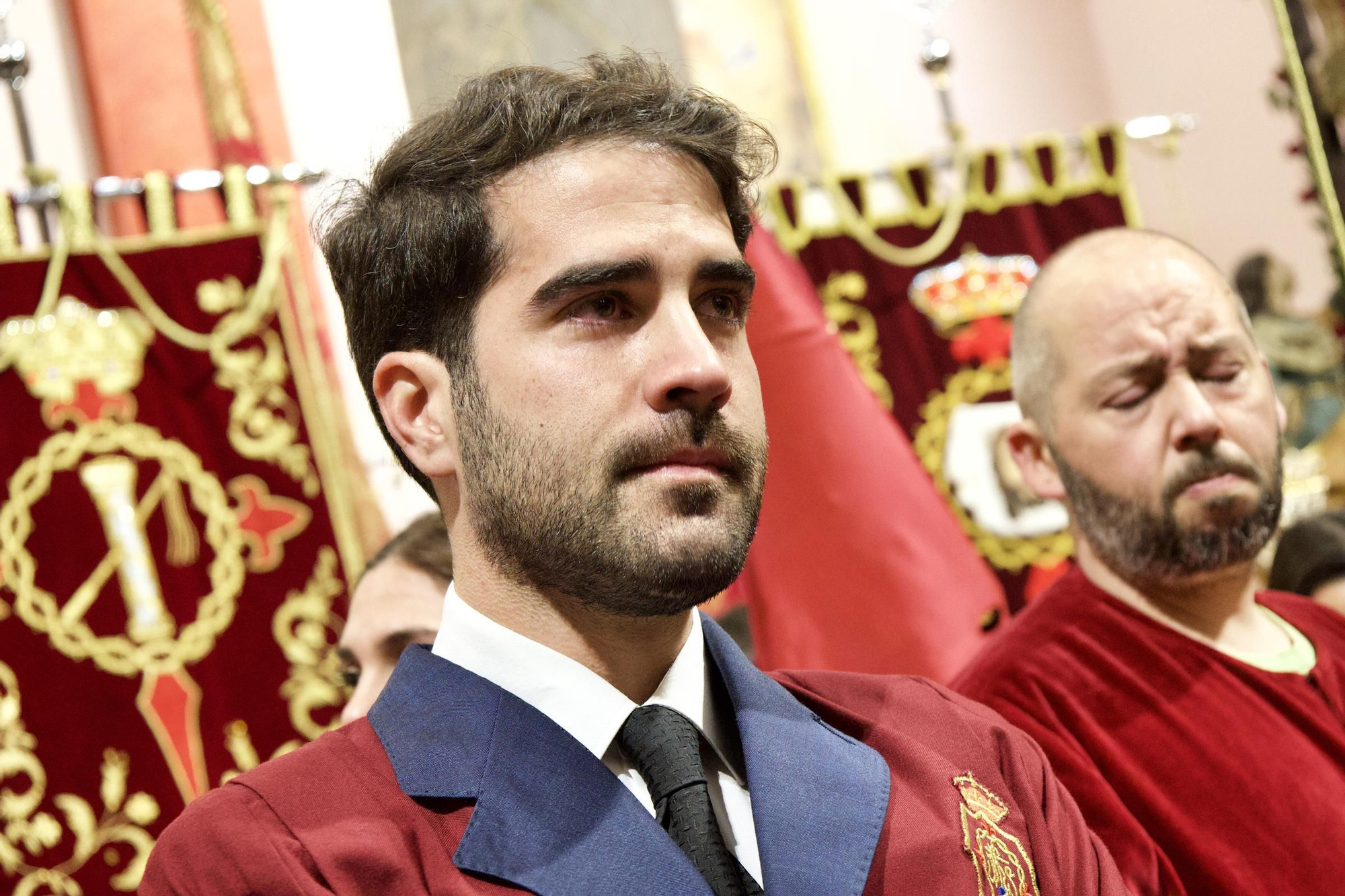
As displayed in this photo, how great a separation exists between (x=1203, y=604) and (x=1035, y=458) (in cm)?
27

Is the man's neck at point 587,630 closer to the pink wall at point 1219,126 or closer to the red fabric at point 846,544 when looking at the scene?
the red fabric at point 846,544

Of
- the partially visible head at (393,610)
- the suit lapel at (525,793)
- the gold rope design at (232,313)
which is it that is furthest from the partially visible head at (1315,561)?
the gold rope design at (232,313)

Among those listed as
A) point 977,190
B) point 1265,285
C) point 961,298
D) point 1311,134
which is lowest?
point 1265,285

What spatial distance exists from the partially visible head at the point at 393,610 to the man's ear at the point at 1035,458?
2.44ft

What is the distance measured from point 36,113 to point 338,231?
216cm

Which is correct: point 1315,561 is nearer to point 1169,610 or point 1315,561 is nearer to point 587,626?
point 1169,610

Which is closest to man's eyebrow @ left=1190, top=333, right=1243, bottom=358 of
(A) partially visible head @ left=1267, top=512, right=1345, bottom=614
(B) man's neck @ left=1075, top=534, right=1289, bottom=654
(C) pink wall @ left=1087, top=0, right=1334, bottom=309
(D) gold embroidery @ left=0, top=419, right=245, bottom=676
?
(B) man's neck @ left=1075, top=534, right=1289, bottom=654

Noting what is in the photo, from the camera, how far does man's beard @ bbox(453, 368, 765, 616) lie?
43.7 inches

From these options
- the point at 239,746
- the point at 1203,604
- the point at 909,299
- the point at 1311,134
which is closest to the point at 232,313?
the point at 239,746

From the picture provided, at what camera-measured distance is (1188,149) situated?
439 centimetres

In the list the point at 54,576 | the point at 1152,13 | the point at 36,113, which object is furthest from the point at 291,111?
the point at 1152,13

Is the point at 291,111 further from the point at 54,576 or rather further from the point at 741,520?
the point at 741,520

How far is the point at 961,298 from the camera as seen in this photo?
343cm

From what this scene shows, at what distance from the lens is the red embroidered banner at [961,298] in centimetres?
330
